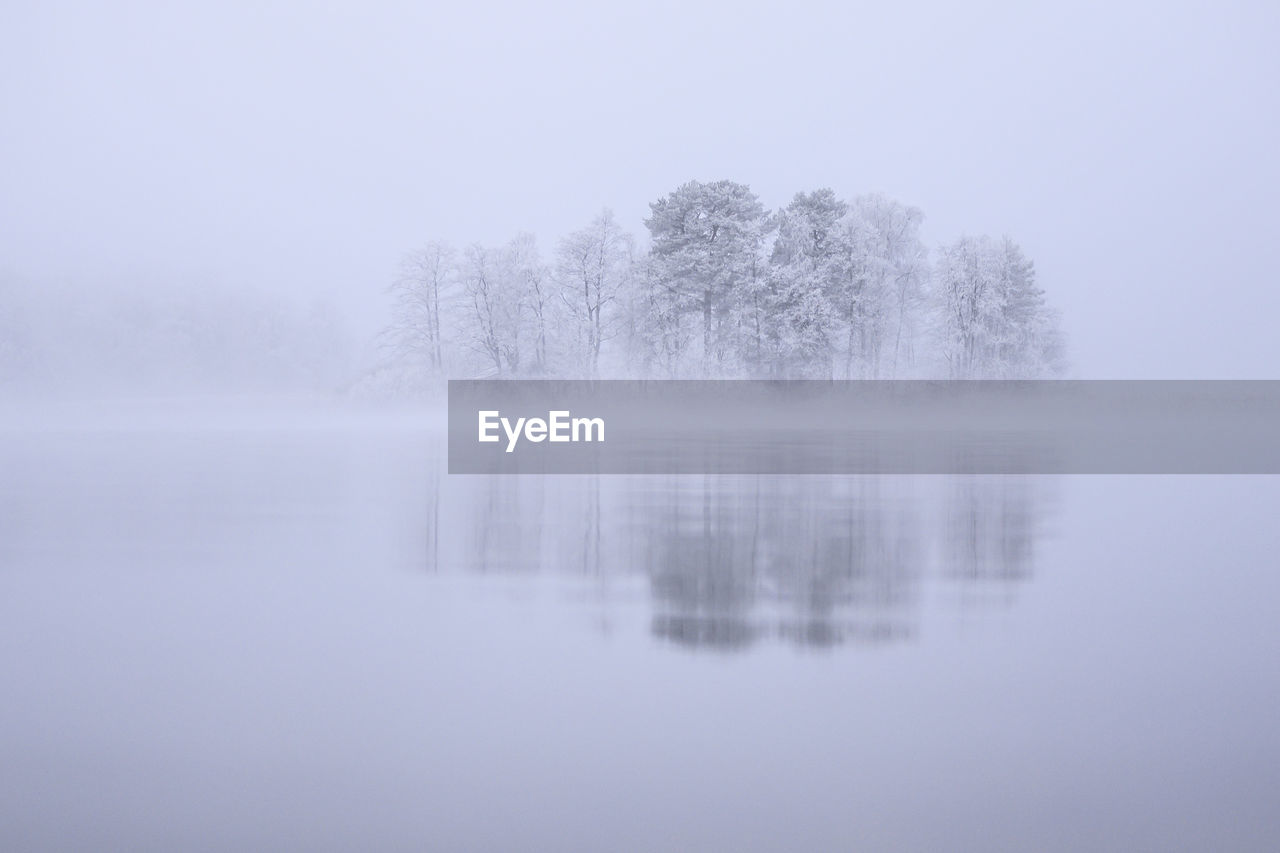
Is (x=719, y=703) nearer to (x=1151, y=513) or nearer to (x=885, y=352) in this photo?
(x=1151, y=513)

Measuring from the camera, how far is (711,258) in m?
45.8

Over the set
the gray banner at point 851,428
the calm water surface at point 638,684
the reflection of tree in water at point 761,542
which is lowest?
the calm water surface at point 638,684

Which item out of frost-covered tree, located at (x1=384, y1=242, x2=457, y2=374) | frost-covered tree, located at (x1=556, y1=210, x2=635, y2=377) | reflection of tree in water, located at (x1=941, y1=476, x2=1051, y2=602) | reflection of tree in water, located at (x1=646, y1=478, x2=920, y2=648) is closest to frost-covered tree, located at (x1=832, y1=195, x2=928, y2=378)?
frost-covered tree, located at (x1=556, y1=210, x2=635, y2=377)

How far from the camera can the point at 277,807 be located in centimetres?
412

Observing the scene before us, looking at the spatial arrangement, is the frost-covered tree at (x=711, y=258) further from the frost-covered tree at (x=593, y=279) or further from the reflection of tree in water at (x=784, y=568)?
the reflection of tree in water at (x=784, y=568)

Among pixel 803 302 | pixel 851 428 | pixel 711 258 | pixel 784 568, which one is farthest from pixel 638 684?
pixel 711 258

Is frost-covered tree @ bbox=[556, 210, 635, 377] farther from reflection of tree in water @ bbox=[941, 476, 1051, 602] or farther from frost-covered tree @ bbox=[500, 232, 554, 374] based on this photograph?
reflection of tree in water @ bbox=[941, 476, 1051, 602]

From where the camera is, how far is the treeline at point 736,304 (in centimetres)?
4459

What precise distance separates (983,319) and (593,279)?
670 inches

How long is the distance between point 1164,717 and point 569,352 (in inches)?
1622

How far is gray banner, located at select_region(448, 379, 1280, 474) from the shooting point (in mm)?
20812

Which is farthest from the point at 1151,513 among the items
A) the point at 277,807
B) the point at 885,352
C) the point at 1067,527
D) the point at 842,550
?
the point at 885,352

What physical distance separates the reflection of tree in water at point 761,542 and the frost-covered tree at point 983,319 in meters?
29.7

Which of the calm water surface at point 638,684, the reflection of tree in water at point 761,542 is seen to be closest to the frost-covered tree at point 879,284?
the reflection of tree in water at point 761,542
